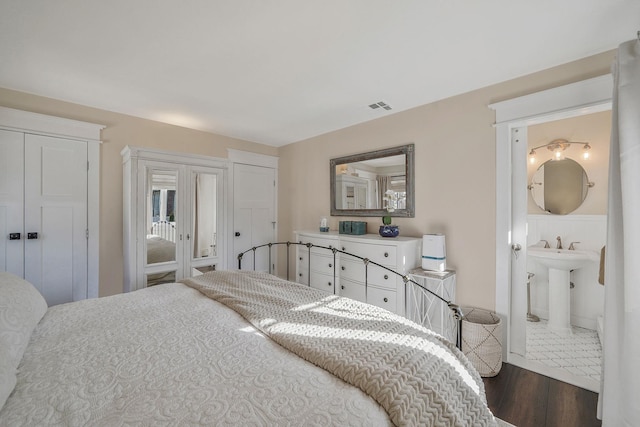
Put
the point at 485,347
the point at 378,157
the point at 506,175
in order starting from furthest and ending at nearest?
the point at 378,157, the point at 506,175, the point at 485,347

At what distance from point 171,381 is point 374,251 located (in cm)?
217

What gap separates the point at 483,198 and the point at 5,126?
448cm

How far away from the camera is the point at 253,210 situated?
4121 mm

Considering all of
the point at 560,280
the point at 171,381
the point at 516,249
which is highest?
the point at 516,249

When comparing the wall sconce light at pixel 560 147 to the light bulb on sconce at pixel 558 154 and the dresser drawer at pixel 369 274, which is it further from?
the dresser drawer at pixel 369 274

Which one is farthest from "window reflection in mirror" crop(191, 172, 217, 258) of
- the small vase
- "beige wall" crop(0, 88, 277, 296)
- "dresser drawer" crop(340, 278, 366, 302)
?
the small vase

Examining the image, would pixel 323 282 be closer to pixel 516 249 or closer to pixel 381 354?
pixel 516 249

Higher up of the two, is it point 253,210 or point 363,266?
point 253,210

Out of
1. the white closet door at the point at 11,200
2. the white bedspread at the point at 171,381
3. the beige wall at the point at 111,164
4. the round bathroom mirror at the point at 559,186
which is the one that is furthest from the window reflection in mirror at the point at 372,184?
the white closet door at the point at 11,200

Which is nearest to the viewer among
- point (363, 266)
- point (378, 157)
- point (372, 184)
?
point (363, 266)

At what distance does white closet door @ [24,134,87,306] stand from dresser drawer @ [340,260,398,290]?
281 cm

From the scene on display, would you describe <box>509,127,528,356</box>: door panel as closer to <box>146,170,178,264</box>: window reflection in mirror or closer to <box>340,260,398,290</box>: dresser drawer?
<box>340,260,398,290</box>: dresser drawer

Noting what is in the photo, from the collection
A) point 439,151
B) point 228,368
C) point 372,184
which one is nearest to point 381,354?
point 228,368

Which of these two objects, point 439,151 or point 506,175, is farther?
point 439,151
